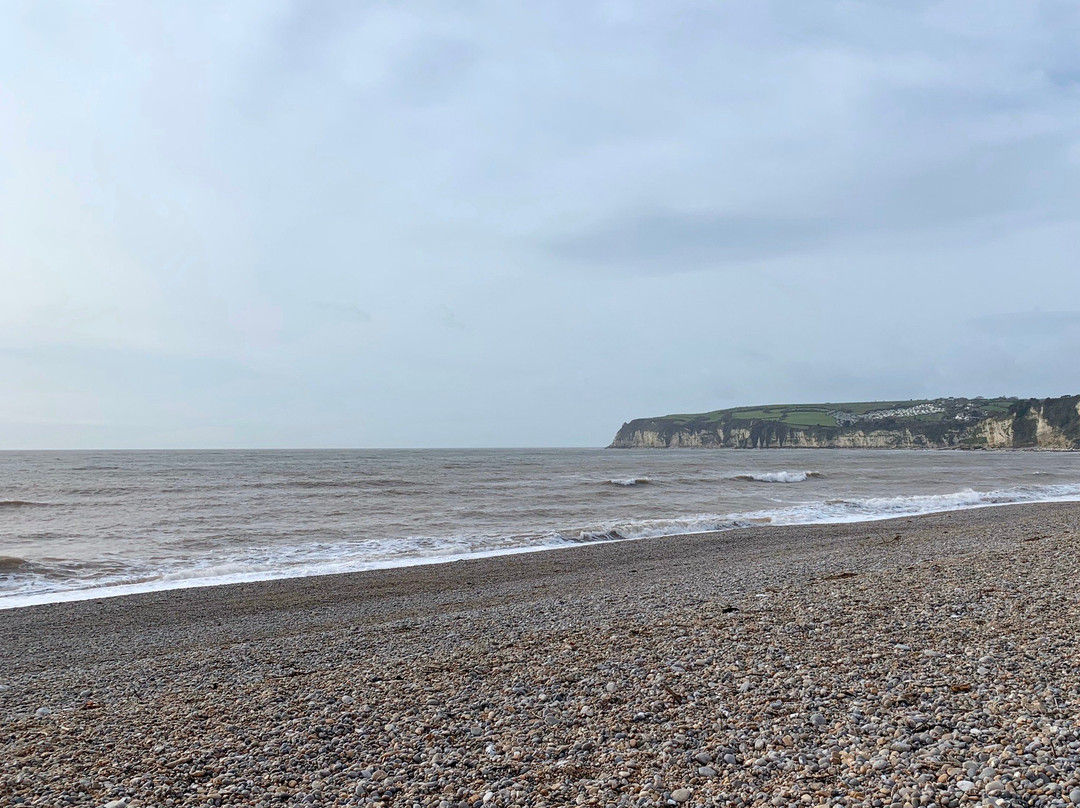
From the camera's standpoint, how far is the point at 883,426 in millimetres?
148125

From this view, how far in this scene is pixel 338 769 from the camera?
4152 mm

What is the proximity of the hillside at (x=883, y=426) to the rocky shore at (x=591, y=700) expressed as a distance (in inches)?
5062

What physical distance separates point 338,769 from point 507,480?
128ft

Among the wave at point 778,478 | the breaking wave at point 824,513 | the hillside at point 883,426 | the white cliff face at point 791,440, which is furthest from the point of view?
the white cliff face at point 791,440

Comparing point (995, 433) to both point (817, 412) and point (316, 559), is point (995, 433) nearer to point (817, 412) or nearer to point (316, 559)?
point (817, 412)

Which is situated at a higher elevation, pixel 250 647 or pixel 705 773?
pixel 705 773

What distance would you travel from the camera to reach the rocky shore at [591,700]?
3.70 metres

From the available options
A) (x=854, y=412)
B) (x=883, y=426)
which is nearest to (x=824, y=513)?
(x=883, y=426)

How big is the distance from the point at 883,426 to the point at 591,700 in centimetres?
16215

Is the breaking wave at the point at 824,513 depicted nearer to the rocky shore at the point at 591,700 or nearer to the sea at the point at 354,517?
the sea at the point at 354,517

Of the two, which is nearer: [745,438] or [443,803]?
[443,803]

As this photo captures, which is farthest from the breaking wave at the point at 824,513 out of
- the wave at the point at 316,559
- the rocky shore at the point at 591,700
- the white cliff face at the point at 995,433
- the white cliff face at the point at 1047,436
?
the white cliff face at the point at 995,433

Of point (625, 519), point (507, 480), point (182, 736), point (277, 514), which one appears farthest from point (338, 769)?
point (507, 480)

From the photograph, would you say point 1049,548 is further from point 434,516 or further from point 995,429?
point 995,429
